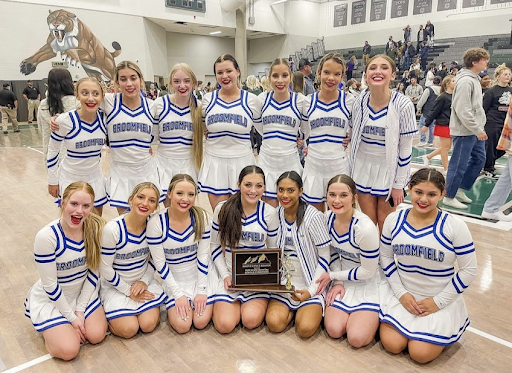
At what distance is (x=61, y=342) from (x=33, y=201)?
381 centimetres

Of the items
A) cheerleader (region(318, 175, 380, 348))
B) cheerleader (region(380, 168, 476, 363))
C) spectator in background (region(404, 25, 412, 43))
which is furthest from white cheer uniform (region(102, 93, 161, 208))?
spectator in background (region(404, 25, 412, 43))

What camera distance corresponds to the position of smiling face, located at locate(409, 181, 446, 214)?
225 cm

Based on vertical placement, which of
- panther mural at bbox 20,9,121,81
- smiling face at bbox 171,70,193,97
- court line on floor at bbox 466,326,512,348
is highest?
panther mural at bbox 20,9,121,81

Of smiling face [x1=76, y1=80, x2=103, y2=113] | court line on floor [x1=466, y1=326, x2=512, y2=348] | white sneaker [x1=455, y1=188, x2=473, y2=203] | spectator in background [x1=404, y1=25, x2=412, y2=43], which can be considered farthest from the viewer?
spectator in background [x1=404, y1=25, x2=412, y2=43]

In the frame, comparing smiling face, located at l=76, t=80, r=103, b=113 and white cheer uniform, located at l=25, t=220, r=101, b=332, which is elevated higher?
smiling face, located at l=76, t=80, r=103, b=113

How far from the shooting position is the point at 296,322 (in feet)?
8.24

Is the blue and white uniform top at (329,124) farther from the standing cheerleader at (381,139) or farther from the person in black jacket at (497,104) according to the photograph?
the person in black jacket at (497,104)

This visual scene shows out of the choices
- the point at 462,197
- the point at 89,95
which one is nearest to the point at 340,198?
the point at 89,95

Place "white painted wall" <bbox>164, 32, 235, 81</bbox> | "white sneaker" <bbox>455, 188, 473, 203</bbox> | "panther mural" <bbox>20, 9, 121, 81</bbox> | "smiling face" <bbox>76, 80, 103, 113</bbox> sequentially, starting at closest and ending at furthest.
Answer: "smiling face" <bbox>76, 80, 103, 113</bbox> → "white sneaker" <bbox>455, 188, 473, 203</bbox> → "panther mural" <bbox>20, 9, 121, 81</bbox> → "white painted wall" <bbox>164, 32, 235, 81</bbox>

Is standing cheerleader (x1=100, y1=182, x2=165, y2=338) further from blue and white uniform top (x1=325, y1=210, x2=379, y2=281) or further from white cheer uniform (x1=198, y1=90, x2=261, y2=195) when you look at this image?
blue and white uniform top (x1=325, y1=210, x2=379, y2=281)

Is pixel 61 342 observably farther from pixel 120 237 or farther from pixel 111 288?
pixel 120 237

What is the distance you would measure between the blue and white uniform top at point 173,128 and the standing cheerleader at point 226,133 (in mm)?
156

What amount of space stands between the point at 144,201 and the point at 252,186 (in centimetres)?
69

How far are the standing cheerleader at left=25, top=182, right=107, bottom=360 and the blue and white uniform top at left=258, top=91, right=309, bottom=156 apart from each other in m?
1.36
